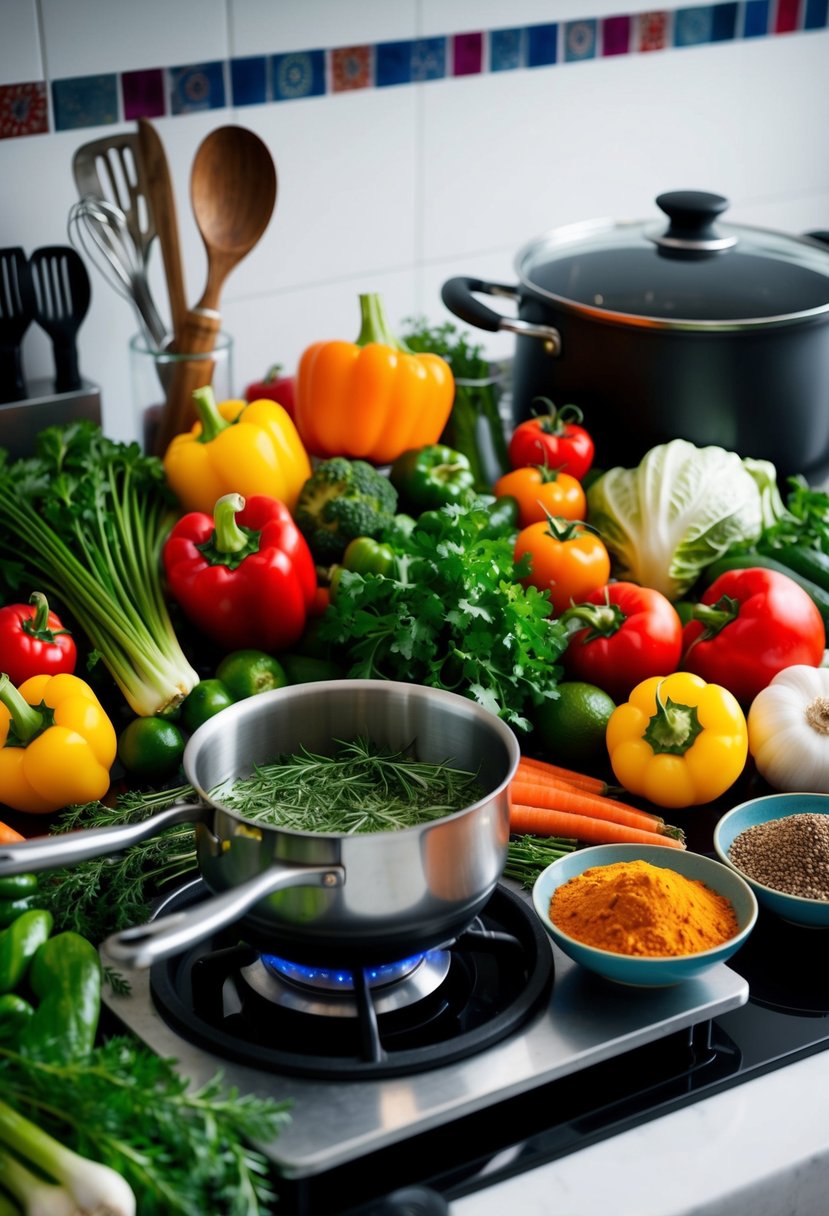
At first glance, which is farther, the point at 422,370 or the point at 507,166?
the point at 507,166

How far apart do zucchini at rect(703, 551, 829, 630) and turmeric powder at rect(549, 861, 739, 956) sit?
53 cm

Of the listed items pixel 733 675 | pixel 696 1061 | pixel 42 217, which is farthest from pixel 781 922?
pixel 42 217

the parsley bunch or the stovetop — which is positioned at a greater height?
the parsley bunch

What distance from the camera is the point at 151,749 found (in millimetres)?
1142

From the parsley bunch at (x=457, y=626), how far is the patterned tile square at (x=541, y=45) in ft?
3.26

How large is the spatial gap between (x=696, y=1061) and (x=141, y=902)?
0.39m

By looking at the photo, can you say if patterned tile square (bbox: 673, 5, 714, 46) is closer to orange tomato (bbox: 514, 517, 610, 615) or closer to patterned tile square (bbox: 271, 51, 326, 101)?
patterned tile square (bbox: 271, 51, 326, 101)

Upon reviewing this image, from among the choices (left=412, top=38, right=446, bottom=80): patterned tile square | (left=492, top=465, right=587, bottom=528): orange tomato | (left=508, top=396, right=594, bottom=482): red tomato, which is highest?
(left=412, top=38, right=446, bottom=80): patterned tile square

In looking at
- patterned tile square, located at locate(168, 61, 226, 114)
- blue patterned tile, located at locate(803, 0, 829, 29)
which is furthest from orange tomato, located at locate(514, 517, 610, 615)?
blue patterned tile, located at locate(803, 0, 829, 29)

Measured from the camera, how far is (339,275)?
1892 mm

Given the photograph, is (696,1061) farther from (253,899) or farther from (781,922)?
(253,899)

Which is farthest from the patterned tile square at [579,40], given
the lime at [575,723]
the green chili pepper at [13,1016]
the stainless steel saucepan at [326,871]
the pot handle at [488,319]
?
the green chili pepper at [13,1016]

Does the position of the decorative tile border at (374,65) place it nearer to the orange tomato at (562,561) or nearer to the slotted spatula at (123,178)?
the slotted spatula at (123,178)

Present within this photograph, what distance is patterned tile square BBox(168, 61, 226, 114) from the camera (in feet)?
5.46
